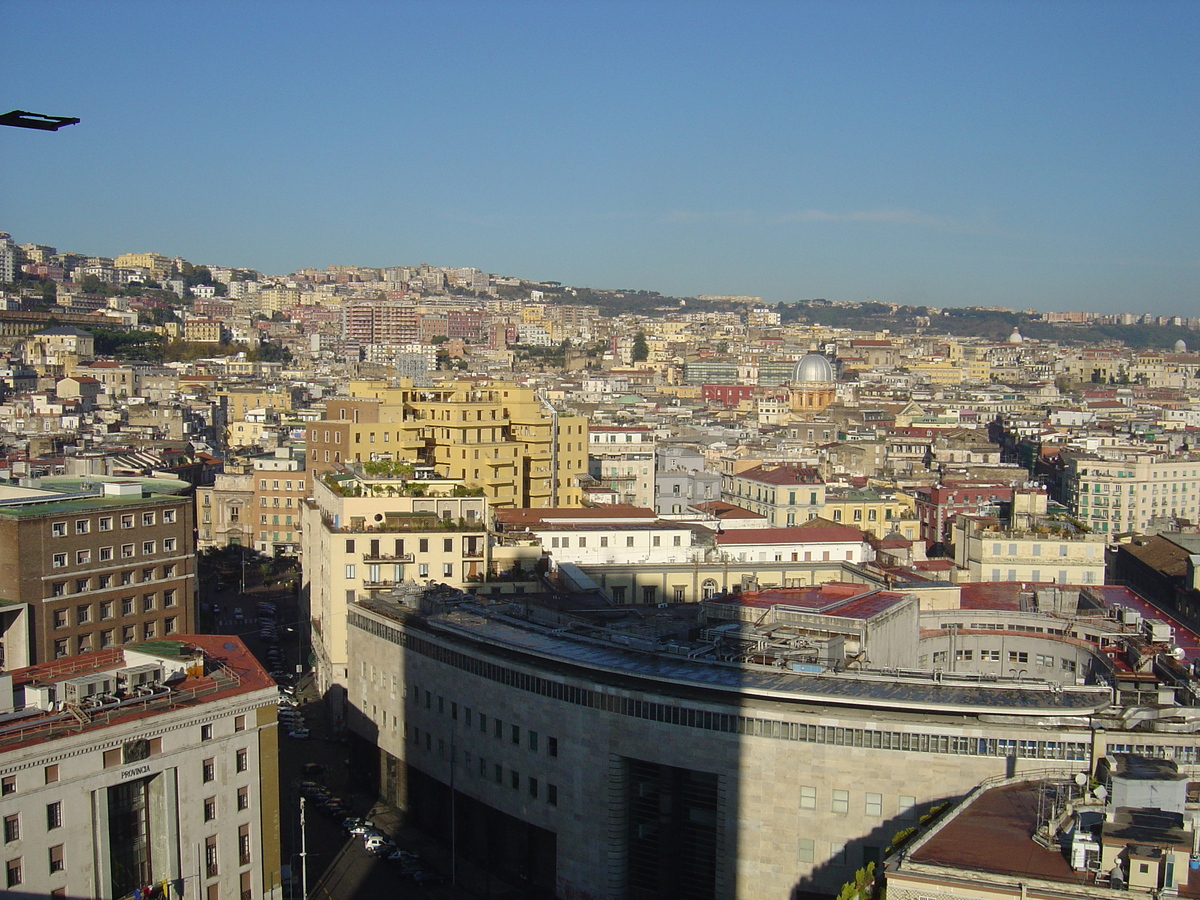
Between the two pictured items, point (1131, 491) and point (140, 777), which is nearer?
point (140, 777)

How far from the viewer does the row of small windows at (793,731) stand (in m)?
18.5

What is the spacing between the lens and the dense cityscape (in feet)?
57.6

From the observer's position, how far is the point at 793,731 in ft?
63.4

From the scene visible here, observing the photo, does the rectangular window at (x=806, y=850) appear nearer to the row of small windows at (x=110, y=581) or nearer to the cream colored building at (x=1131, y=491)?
the row of small windows at (x=110, y=581)

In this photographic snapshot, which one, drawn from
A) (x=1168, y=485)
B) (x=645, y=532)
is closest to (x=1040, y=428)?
(x=1168, y=485)

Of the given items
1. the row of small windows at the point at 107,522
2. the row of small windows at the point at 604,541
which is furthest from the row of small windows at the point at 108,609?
the row of small windows at the point at 604,541

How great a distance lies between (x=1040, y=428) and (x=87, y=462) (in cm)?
6306

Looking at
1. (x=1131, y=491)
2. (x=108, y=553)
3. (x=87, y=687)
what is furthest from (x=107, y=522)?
(x=1131, y=491)

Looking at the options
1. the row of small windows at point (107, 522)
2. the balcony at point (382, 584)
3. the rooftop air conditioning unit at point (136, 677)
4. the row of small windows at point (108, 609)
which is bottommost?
the row of small windows at point (108, 609)

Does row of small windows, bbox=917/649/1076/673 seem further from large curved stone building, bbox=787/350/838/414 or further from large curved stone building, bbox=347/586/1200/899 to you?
large curved stone building, bbox=787/350/838/414

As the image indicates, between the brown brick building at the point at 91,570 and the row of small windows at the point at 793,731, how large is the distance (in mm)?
10529

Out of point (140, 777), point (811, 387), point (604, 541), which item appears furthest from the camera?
point (811, 387)

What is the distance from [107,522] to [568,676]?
12888mm

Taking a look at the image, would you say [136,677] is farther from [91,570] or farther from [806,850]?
[91,570]
